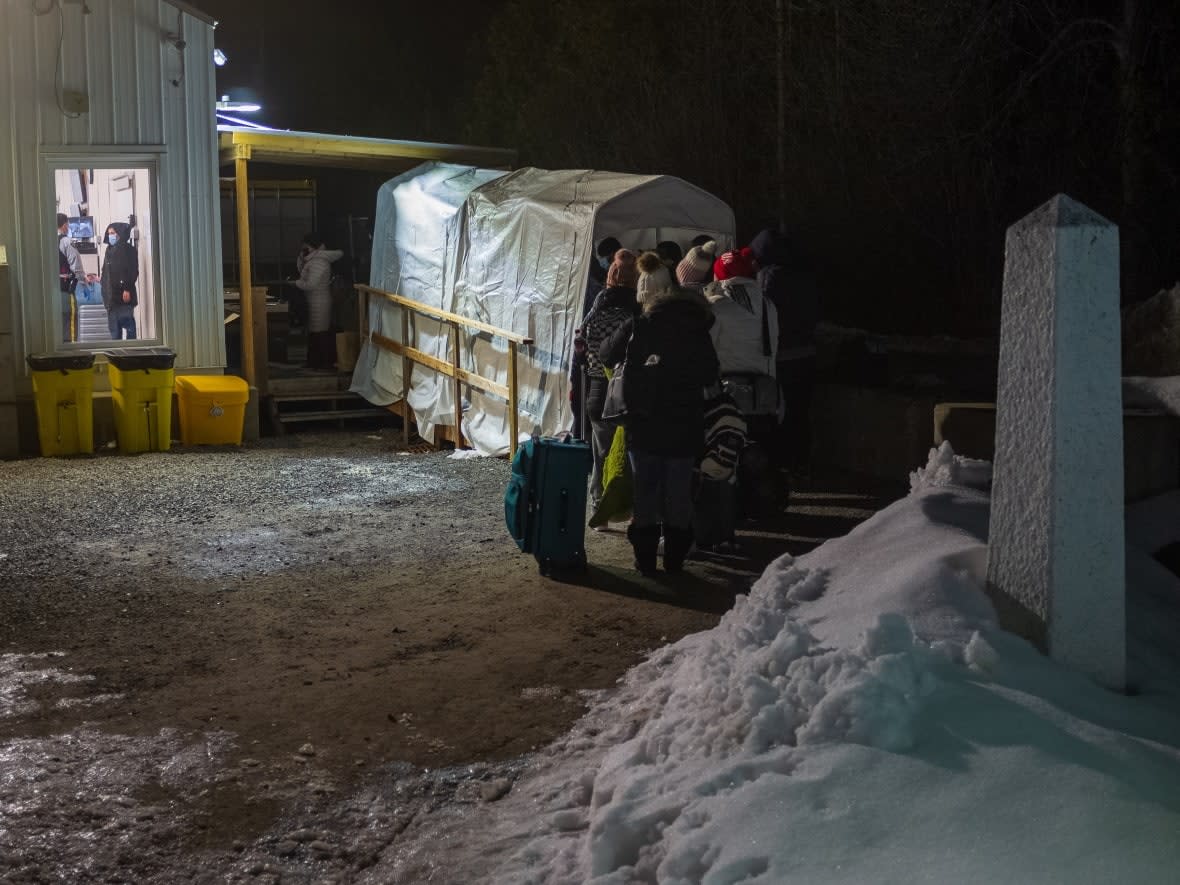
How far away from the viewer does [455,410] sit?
13430 mm

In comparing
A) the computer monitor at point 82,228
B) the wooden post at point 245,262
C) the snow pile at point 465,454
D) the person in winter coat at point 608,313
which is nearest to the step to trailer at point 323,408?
the wooden post at point 245,262

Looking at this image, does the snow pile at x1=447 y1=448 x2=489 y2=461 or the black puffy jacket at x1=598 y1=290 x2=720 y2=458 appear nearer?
the black puffy jacket at x1=598 y1=290 x2=720 y2=458

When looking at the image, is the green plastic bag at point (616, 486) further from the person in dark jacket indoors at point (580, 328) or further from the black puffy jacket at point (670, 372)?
the black puffy jacket at point (670, 372)

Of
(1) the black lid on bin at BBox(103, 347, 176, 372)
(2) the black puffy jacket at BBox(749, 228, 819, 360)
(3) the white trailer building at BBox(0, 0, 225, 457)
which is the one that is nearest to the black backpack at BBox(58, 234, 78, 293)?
(3) the white trailer building at BBox(0, 0, 225, 457)

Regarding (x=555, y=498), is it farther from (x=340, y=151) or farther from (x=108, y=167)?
(x=340, y=151)

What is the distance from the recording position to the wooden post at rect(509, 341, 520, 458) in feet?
39.4

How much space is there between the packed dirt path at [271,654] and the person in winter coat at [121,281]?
4.22 meters

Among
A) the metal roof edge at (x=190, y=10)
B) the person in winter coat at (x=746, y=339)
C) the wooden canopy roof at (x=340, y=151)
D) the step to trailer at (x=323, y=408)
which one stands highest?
the metal roof edge at (x=190, y=10)

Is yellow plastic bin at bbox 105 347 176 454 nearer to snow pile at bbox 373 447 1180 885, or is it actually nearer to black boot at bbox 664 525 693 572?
black boot at bbox 664 525 693 572

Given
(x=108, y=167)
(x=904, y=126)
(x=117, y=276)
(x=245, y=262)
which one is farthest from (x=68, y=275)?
(x=904, y=126)

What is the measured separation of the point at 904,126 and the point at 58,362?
846cm

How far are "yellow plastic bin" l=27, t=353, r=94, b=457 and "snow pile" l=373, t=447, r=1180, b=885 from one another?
8992mm

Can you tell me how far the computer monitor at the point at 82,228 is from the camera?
55.7 ft

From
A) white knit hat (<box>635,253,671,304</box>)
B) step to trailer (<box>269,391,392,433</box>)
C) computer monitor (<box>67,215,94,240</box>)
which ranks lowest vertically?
step to trailer (<box>269,391,392,433</box>)
